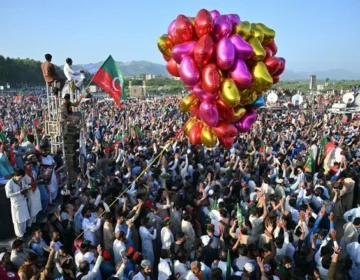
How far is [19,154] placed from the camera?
6484mm

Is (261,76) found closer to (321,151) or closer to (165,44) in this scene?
(165,44)

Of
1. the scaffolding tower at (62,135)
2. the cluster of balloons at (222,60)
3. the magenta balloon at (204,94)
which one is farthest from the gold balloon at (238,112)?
the scaffolding tower at (62,135)

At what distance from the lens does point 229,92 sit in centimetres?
465

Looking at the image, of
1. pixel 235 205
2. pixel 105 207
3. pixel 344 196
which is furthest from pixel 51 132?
pixel 344 196

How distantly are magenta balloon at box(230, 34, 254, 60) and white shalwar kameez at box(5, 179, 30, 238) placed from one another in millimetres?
3530

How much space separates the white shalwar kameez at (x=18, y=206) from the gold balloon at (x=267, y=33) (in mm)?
3994

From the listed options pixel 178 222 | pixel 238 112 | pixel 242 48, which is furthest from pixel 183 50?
pixel 178 222

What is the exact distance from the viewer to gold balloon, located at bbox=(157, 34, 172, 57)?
204 inches

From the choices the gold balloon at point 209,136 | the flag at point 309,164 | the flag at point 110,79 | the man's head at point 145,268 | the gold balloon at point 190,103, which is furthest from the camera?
the flag at point 110,79

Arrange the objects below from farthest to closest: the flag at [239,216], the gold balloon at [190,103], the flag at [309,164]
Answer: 1. the flag at [309,164]
2. the flag at [239,216]
3. the gold balloon at [190,103]

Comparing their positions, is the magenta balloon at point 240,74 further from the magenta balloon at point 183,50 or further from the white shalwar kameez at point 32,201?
the white shalwar kameez at point 32,201

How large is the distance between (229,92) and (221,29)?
2.66 feet

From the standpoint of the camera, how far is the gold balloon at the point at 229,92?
4.64m

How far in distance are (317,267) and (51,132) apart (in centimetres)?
533
